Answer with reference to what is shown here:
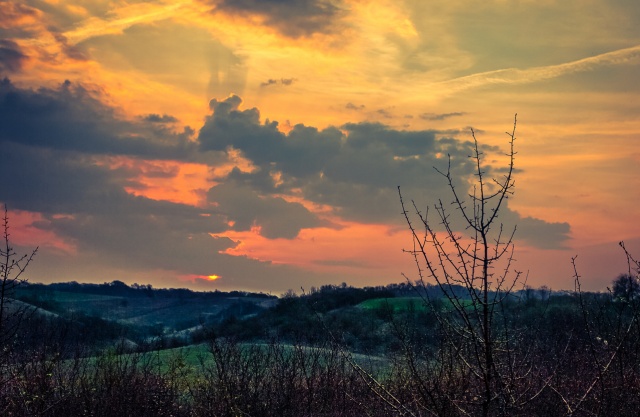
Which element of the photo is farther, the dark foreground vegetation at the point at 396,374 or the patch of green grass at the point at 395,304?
the patch of green grass at the point at 395,304

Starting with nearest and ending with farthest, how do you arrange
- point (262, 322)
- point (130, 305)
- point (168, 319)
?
1. point (262, 322)
2. point (168, 319)
3. point (130, 305)

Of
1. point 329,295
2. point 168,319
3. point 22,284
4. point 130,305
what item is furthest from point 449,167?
point 130,305

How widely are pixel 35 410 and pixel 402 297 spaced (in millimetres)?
57119

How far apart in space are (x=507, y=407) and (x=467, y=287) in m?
0.99

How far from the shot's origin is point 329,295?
6806 centimetres

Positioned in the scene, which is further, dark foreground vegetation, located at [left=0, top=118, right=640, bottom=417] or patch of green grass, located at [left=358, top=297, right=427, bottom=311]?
patch of green grass, located at [left=358, top=297, right=427, bottom=311]

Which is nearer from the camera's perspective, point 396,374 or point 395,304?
point 396,374

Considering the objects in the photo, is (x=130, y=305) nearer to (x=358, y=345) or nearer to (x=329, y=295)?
(x=329, y=295)

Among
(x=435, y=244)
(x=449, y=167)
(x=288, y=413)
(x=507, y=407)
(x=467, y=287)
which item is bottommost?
(x=288, y=413)

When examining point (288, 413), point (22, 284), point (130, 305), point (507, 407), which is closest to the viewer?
point (507, 407)

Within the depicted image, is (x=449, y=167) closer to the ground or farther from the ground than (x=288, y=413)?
farther from the ground

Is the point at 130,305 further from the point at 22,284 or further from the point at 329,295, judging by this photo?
the point at 22,284

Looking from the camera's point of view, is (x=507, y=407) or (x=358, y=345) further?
(x=358, y=345)

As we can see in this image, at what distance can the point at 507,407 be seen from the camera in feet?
17.1
